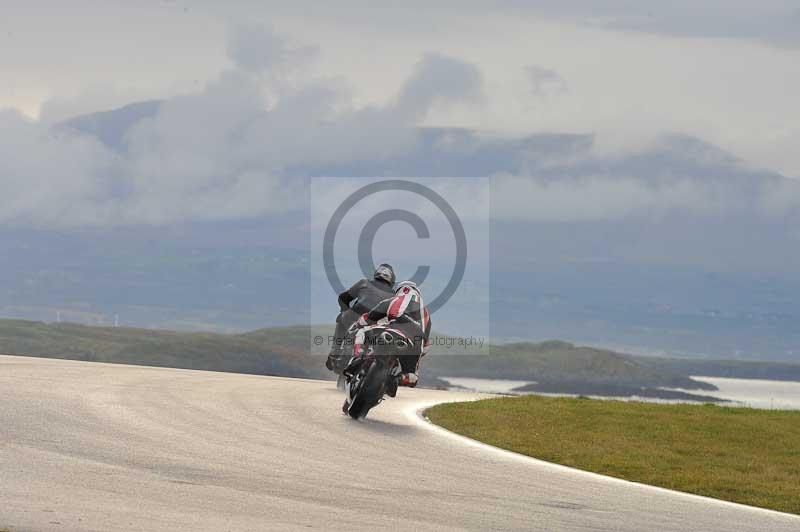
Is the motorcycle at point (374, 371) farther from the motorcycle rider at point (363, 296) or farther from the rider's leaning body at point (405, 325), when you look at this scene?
the motorcycle rider at point (363, 296)

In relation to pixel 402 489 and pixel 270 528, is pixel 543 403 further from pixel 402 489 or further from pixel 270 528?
pixel 270 528

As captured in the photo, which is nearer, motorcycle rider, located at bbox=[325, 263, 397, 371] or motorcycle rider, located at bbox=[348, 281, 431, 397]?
motorcycle rider, located at bbox=[348, 281, 431, 397]

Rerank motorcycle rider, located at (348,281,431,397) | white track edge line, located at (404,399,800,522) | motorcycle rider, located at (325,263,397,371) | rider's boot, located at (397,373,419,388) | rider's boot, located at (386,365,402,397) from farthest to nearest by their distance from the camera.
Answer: motorcycle rider, located at (325,263,397,371) → rider's boot, located at (397,373,419,388) → rider's boot, located at (386,365,402,397) → motorcycle rider, located at (348,281,431,397) → white track edge line, located at (404,399,800,522)

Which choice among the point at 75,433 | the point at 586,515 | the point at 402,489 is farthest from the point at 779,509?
the point at 75,433

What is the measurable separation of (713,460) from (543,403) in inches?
350

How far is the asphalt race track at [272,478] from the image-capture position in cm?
1366

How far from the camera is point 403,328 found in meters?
23.4

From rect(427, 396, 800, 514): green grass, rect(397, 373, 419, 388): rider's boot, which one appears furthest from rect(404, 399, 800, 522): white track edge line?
rect(397, 373, 419, 388): rider's boot

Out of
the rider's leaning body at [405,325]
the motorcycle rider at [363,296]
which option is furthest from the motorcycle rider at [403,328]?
the motorcycle rider at [363,296]

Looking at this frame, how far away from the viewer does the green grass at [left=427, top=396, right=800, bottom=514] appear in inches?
790

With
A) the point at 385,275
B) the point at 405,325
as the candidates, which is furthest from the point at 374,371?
the point at 385,275

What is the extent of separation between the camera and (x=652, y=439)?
1010 inches

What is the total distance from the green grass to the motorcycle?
5.80 feet

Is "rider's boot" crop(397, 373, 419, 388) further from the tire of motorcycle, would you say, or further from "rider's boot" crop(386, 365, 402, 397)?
the tire of motorcycle
